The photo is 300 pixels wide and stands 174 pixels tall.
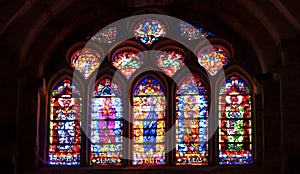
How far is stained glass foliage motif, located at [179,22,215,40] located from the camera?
19781 mm

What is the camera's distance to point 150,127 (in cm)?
1925

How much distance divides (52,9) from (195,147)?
11.9ft

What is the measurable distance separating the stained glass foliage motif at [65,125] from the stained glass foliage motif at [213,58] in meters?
2.45

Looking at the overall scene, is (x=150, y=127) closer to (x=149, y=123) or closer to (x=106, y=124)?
(x=149, y=123)

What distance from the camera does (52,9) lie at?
1878 cm

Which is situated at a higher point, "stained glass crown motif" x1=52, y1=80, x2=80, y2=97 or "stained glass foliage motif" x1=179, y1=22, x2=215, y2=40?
"stained glass foliage motif" x1=179, y1=22, x2=215, y2=40

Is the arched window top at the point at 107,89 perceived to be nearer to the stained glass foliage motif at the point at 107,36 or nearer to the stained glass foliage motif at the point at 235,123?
the stained glass foliage motif at the point at 107,36

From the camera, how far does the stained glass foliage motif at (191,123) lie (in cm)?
1892

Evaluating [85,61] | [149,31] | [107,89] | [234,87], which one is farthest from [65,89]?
[234,87]

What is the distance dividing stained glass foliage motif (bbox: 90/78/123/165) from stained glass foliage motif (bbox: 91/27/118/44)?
0.79m

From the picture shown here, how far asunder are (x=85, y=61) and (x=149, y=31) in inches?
54.1

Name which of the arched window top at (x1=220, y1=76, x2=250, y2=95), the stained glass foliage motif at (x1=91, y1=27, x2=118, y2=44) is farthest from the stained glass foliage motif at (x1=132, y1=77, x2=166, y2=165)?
the arched window top at (x1=220, y1=76, x2=250, y2=95)

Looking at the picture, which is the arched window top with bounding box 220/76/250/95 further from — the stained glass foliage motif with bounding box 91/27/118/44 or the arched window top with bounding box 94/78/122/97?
the stained glass foliage motif with bounding box 91/27/118/44

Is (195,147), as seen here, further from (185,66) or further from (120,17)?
(120,17)
